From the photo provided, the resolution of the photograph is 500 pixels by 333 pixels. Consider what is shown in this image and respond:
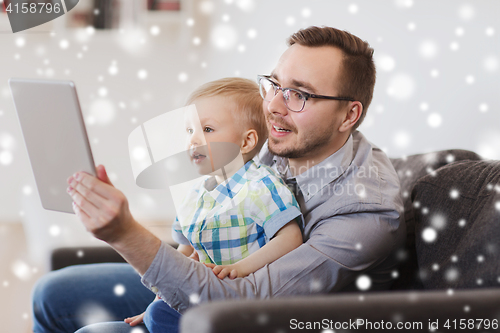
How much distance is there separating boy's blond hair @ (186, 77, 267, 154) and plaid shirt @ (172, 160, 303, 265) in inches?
6.2

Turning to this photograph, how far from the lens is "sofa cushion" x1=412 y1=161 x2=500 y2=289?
0.81 m

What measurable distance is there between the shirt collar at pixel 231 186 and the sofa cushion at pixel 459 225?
45 centimetres

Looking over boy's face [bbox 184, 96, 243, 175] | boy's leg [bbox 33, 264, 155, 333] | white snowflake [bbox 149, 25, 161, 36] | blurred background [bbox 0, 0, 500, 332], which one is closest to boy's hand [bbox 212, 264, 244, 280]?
boy's face [bbox 184, 96, 243, 175]

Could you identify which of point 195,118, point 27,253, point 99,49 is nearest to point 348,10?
point 195,118

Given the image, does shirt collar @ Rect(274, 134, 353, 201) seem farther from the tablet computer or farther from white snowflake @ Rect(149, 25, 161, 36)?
white snowflake @ Rect(149, 25, 161, 36)

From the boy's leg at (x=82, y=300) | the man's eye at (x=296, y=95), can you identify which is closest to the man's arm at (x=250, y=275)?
the man's eye at (x=296, y=95)

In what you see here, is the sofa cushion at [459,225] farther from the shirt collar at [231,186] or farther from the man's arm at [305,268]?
the shirt collar at [231,186]

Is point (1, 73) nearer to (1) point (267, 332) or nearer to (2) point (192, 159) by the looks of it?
(2) point (192, 159)

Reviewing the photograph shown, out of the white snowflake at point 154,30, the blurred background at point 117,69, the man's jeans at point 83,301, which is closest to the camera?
the man's jeans at point 83,301

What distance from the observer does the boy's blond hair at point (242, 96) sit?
1.17 meters

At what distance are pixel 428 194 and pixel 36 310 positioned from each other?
122cm

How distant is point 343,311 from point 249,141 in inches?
25.8

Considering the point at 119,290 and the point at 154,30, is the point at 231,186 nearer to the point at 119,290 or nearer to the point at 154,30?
the point at 119,290

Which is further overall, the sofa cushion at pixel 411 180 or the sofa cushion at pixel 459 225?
the sofa cushion at pixel 411 180
